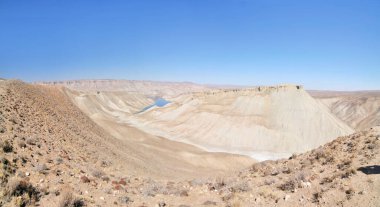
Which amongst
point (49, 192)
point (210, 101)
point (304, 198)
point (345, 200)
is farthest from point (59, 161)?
point (210, 101)

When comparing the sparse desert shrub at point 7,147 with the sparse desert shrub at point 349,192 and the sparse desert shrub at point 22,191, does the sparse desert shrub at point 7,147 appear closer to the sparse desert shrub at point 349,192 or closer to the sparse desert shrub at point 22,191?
the sparse desert shrub at point 22,191

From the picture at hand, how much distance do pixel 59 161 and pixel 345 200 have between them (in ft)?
36.7

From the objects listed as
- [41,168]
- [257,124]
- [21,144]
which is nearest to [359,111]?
[257,124]

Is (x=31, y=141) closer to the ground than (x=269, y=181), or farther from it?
farther from it

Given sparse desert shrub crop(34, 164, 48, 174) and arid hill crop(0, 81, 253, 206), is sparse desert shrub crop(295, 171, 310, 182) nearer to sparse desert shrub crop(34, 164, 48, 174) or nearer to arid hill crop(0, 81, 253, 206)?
arid hill crop(0, 81, 253, 206)

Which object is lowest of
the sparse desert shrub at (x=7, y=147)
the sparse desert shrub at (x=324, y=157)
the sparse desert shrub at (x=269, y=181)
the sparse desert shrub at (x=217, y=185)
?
the sparse desert shrub at (x=217, y=185)

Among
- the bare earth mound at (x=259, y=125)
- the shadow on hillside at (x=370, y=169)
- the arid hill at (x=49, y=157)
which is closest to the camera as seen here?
the arid hill at (x=49, y=157)

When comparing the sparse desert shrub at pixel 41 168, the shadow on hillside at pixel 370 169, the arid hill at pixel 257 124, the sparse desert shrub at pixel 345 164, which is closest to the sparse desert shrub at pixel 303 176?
the sparse desert shrub at pixel 345 164

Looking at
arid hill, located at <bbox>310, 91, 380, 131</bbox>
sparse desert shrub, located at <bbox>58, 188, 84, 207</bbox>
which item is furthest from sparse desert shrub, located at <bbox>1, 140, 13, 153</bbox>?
arid hill, located at <bbox>310, 91, 380, 131</bbox>

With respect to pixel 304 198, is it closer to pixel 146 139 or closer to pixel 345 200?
pixel 345 200

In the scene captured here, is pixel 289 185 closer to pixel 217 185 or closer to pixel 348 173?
pixel 348 173

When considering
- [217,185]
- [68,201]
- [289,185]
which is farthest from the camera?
[217,185]

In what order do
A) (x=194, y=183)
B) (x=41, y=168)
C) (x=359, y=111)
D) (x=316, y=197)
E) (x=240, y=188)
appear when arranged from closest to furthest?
1. (x=316, y=197)
2. (x=240, y=188)
3. (x=41, y=168)
4. (x=194, y=183)
5. (x=359, y=111)

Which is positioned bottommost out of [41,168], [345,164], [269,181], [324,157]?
[269,181]
